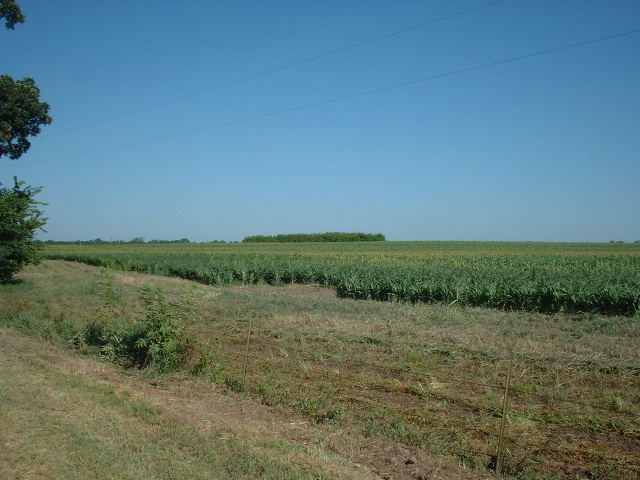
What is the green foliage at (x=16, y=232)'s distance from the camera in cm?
2052

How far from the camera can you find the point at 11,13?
30391 millimetres

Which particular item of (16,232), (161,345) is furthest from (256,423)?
(16,232)

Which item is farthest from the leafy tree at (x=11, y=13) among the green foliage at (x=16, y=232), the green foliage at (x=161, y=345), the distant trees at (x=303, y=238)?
the distant trees at (x=303, y=238)

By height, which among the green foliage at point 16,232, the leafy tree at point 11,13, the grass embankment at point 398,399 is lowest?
the grass embankment at point 398,399

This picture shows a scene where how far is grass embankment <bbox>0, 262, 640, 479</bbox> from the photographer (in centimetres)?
607

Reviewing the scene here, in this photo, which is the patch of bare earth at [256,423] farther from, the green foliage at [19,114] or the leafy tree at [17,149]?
the green foliage at [19,114]

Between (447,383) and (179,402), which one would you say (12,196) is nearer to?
(179,402)

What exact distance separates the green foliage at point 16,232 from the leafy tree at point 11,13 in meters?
14.8

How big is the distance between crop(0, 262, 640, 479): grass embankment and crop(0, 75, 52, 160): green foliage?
22.7m

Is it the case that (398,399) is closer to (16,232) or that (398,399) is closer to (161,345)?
(161,345)

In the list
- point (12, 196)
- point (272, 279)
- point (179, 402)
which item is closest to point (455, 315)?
point (179, 402)

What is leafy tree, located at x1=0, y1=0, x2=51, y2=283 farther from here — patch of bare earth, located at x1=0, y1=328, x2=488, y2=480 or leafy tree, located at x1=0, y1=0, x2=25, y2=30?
patch of bare earth, located at x1=0, y1=328, x2=488, y2=480

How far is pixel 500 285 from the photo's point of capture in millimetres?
18078

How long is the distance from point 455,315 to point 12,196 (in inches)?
731
